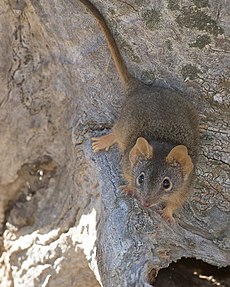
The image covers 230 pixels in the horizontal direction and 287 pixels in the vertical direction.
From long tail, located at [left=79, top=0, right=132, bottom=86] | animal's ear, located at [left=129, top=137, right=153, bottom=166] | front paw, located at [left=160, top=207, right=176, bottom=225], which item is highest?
long tail, located at [left=79, top=0, right=132, bottom=86]

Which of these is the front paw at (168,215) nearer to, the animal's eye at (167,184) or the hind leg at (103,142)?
the animal's eye at (167,184)

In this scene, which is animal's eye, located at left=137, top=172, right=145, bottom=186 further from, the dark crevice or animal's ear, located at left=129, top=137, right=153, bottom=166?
the dark crevice

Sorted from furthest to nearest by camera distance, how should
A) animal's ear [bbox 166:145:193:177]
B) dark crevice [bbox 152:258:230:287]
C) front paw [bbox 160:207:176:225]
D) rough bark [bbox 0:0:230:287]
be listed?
dark crevice [bbox 152:258:230:287] → animal's ear [bbox 166:145:193:177] → front paw [bbox 160:207:176:225] → rough bark [bbox 0:0:230:287]

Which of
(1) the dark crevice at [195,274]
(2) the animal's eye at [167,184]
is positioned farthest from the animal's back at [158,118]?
(1) the dark crevice at [195,274]

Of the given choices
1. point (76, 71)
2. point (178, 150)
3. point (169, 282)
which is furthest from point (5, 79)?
point (169, 282)

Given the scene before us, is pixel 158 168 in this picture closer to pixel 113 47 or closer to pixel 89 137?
pixel 89 137

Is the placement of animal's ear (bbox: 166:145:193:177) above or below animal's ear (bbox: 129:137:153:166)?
below

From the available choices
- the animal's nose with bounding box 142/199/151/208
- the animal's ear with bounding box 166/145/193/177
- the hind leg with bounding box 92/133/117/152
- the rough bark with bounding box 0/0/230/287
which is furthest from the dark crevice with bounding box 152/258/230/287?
the hind leg with bounding box 92/133/117/152
